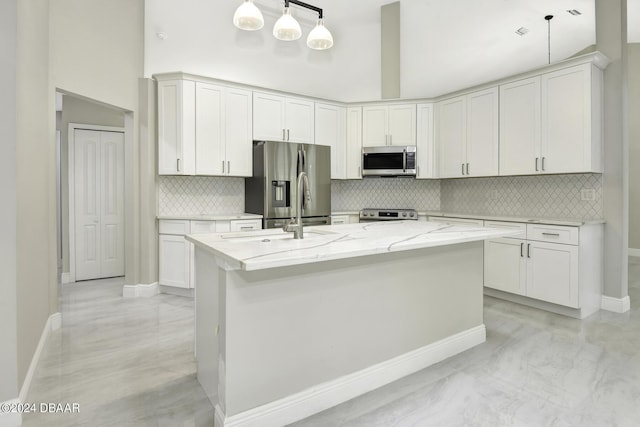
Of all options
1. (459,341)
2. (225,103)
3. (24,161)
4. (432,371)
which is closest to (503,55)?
(225,103)

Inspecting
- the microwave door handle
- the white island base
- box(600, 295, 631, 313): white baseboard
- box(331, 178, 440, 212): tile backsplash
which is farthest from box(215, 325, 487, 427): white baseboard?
box(331, 178, 440, 212): tile backsplash

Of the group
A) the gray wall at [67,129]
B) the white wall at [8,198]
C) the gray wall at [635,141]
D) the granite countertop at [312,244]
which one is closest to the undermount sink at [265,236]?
the granite countertop at [312,244]

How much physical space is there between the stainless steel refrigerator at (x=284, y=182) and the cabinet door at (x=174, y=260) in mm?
958

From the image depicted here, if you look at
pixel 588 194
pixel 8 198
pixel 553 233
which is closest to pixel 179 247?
pixel 8 198

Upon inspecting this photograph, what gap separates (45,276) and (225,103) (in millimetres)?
2544

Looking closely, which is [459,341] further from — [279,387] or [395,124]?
[395,124]

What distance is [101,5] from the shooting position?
3.49m

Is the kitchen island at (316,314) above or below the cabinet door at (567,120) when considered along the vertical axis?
below

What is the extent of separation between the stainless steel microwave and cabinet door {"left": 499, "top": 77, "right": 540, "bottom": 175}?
1.18m

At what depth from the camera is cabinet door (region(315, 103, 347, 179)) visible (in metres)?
4.86

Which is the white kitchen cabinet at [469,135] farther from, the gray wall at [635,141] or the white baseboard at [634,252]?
the white baseboard at [634,252]

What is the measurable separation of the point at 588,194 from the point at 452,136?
5.43ft

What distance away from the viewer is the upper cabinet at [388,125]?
4867 mm

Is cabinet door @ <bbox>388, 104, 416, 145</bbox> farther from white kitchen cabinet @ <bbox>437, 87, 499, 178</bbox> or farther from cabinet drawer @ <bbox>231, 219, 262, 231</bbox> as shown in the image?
cabinet drawer @ <bbox>231, 219, 262, 231</bbox>
